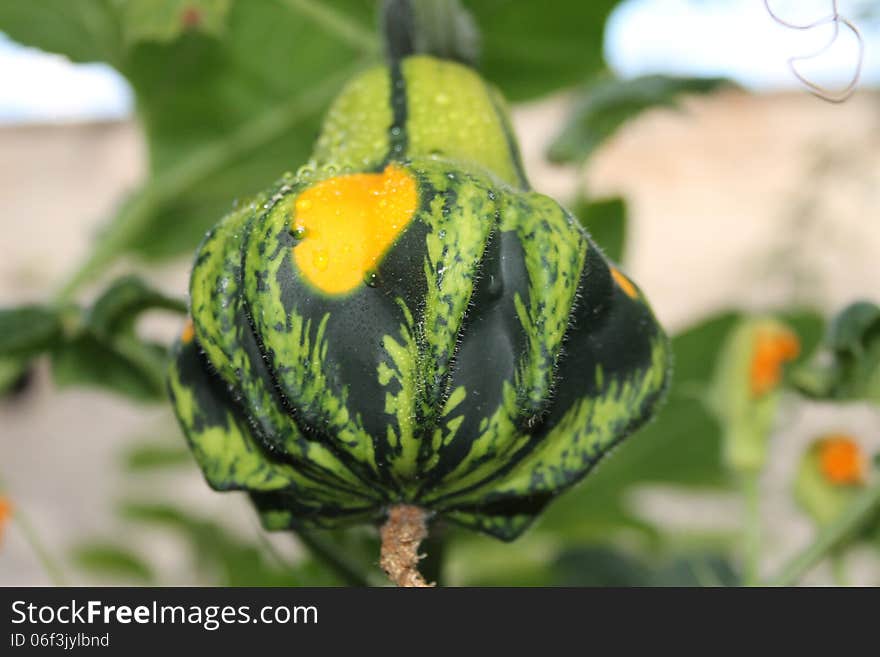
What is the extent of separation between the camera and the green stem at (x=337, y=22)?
0.88m

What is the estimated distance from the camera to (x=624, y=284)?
529mm

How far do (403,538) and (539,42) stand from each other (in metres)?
0.57

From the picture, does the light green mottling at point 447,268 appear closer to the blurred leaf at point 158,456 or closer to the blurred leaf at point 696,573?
the blurred leaf at point 696,573

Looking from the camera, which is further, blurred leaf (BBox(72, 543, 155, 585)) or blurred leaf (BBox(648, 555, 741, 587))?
blurred leaf (BBox(72, 543, 155, 585))

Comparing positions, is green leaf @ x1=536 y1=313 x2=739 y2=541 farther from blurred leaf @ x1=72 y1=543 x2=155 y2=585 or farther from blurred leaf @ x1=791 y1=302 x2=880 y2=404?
blurred leaf @ x1=72 y1=543 x2=155 y2=585

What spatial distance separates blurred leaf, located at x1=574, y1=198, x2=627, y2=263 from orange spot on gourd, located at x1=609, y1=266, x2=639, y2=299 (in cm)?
36

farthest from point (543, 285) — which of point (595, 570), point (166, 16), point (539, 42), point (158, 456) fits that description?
point (158, 456)

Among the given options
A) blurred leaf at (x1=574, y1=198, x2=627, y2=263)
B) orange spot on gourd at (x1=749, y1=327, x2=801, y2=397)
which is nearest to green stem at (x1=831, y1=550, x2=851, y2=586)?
orange spot on gourd at (x1=749, y1=327, x2=801, y2=397)

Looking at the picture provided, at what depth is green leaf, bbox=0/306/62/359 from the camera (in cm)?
73

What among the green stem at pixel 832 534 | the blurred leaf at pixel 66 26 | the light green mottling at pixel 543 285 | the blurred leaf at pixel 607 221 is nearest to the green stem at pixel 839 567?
the green stem at pixel 832 534

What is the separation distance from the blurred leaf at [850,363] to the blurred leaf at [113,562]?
0.83 metres

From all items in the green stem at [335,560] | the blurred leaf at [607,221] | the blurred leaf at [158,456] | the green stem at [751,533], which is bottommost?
the blurred leaf at [158,456]

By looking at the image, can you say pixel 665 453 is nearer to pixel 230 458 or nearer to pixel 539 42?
pixel 539 42
